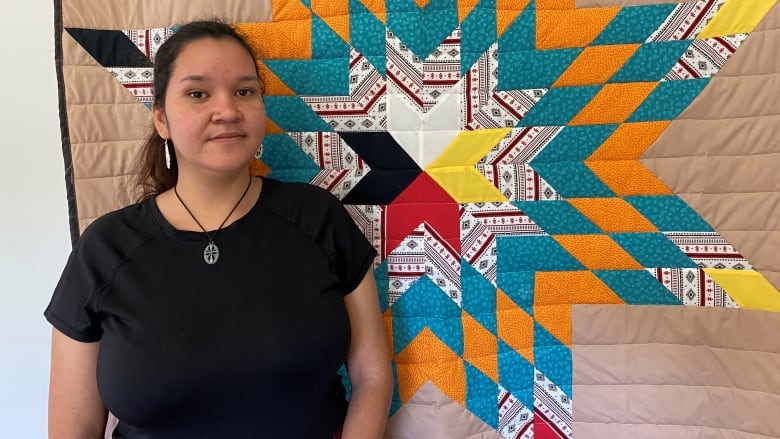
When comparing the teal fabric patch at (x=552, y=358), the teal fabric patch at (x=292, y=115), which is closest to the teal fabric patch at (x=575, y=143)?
the teal fabric patch at (x=552, y=358)

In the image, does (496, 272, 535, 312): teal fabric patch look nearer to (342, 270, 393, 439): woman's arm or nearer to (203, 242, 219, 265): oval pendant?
(342, 270, 393, 439): woman's arm

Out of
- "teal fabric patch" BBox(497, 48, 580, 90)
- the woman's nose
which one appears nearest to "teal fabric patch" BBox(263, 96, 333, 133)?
the woman's nose

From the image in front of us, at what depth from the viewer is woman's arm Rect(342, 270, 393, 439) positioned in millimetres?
1020

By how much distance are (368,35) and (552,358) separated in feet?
2.46

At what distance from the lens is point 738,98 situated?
1043 millimetres

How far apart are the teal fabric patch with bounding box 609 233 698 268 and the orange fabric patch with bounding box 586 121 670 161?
0.51 feet

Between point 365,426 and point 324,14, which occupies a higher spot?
point 324,14

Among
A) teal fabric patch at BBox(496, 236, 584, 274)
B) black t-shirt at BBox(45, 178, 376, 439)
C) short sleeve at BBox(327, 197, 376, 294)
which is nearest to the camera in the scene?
black t-shirt at BBox(45, 178, 376, 439)

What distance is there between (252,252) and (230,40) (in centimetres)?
36

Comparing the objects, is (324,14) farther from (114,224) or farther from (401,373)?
(401,373)

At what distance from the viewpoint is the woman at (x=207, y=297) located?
2.88 feet

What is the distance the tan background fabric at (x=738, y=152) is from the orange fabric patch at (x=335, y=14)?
65 cm

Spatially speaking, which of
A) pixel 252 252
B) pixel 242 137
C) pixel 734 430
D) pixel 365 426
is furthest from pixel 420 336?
pixel 734 430

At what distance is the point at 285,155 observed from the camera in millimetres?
1129
